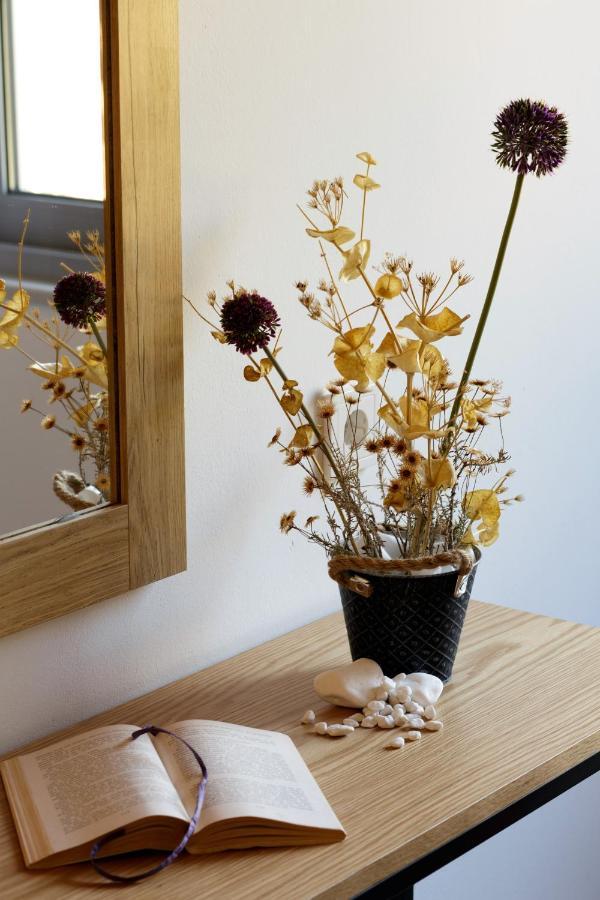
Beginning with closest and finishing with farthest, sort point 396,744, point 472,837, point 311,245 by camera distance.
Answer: point 472,837
point 396,744
point 311,245

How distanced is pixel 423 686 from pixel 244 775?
257mm

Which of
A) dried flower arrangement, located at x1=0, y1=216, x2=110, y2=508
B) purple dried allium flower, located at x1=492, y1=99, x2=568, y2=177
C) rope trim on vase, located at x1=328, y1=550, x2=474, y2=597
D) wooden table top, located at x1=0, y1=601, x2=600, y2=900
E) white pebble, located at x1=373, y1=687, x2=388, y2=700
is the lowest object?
wooden table top, located at x1=0, y1=601, x2=600, y2=900

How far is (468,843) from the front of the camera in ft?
3.34

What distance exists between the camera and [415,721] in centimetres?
116

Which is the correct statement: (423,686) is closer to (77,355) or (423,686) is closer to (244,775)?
(244,775)

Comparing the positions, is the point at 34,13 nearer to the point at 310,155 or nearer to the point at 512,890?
the point at 310,155

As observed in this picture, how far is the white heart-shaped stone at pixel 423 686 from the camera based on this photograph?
3.89 feet

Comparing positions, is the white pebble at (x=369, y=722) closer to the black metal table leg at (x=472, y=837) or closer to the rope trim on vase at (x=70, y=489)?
the black metal table leg at (x=472, y=837)

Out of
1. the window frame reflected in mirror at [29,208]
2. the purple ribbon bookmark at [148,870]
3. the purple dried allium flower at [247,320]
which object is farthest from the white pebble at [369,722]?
the window frame reflected in mirror at [29,208]

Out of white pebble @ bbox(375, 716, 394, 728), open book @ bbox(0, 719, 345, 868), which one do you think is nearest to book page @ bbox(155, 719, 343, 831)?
open book @ bbox(0, 719, 345, 868)

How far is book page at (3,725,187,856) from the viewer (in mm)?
932

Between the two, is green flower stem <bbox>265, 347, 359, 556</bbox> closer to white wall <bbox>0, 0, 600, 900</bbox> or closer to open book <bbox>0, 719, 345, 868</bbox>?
white wall <bbox>0, 0, 600, 900</bbox>

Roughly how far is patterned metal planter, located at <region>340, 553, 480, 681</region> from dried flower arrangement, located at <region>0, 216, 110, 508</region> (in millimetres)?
301

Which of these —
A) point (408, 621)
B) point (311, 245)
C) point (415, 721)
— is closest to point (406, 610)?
point (408, 621)
